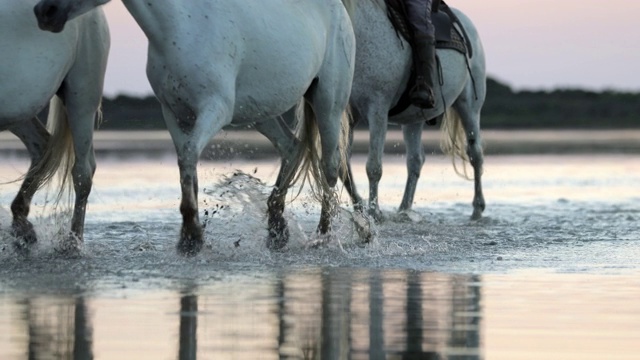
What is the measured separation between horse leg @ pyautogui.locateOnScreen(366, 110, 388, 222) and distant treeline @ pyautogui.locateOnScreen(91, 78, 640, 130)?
34.5m

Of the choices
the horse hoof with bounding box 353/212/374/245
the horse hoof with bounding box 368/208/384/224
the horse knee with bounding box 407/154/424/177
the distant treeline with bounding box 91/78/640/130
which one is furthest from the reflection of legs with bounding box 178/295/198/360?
the distant treeline with bounding box 91/78/640/130

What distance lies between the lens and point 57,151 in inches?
408

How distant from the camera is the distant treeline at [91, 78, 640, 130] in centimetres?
5059

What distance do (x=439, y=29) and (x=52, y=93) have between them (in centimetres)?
546

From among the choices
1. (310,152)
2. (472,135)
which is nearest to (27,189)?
(310,152)

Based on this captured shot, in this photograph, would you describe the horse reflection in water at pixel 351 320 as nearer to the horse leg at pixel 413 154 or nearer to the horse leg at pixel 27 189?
the horse leg at pixel 27 189

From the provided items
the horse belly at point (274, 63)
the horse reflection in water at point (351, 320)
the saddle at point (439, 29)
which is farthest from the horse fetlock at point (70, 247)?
the saddle at point (439, 29)

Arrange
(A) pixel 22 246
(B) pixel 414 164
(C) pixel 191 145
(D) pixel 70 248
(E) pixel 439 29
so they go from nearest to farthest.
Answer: (C) pixel 191 145, (D) pixel 70 248, (A) pixel 22 246, (E) pixel 439 29, (B) pixel 414 164

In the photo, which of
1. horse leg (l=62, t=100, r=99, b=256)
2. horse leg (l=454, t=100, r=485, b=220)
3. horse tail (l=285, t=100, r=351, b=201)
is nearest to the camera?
horse leg (l=62, t=100, r=99, b=256)

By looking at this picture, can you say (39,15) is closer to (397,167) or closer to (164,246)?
(164,246)

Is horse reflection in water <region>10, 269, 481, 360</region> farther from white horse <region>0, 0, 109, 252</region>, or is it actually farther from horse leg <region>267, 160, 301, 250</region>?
horse leg <region>267, 160, 301, 250</region>

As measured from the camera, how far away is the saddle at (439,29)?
1324 centimetres

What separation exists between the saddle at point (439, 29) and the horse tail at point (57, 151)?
3.85 m

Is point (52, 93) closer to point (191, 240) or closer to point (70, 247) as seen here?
point (70, 247)
